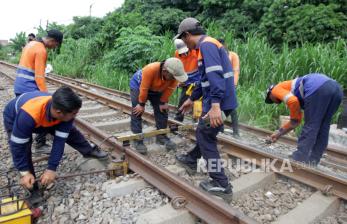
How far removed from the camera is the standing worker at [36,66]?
467 cm

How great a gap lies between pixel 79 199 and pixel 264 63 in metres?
6.33

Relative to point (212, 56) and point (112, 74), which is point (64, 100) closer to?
point (212, 56)

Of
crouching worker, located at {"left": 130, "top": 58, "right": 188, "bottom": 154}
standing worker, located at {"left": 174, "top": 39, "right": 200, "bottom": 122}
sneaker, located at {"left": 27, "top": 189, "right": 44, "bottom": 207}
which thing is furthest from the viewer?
standing worker, located at {"left": 174, "top": 39, "right": 200, "bottom": 122}

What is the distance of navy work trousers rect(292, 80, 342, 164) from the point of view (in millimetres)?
4160

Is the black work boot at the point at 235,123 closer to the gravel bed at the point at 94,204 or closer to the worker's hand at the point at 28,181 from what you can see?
the gravel bed at the point at 94,204

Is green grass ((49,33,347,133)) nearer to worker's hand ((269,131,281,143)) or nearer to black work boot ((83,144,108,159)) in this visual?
worker's hand ((269,131,281,143))

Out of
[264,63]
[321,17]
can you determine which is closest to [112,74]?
[264,63]

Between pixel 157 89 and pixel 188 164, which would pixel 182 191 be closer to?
pixel 188 164

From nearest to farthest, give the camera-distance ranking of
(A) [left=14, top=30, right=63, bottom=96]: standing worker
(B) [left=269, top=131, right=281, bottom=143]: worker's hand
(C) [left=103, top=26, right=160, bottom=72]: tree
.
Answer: (A) [left=14, top=30, right=63, bottom=96]: standing worker
(B) [left=269, top=131, right=281, bottom=143]: worker's hand
(C) [left=103, top=26, right=160, bottom=72]: tree

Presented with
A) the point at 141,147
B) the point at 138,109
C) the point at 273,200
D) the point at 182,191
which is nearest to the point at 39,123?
the point at 182,191

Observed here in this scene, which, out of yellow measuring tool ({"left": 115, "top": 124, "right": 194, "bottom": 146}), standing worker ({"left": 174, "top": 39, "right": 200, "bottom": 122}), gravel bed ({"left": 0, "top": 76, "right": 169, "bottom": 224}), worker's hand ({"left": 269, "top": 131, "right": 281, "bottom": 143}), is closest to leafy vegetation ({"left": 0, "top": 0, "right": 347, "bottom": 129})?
standing worker ({"left": 174, "top": 39, "right": 200, "bottom": 122})

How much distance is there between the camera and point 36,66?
4668 mm

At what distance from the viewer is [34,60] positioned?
4.77 m

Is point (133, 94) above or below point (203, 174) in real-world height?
above
